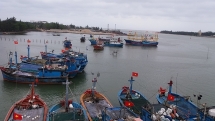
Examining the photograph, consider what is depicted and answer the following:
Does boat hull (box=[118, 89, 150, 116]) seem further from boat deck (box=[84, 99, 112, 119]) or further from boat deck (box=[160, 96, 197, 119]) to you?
boat deck (box=[160, 96, 197, 119])

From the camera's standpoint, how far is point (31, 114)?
15.0 meters

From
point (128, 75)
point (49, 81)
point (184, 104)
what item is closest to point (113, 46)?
point (128, 75)

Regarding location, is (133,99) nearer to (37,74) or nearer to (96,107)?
(96,107)

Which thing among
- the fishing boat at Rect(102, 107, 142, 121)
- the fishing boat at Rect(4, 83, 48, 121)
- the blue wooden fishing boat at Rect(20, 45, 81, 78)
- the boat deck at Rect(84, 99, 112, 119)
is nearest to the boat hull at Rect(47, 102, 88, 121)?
the fishing boat at Rect(4, 83, 48, 121)

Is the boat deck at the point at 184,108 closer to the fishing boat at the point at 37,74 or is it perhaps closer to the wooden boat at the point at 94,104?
the wooden boat at the point at 94,104

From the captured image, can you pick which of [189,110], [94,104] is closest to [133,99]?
[94,104]

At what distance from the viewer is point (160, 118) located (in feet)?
43.0

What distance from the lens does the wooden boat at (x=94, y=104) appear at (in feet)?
50.6

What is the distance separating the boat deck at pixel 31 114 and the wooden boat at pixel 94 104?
3.28 meters

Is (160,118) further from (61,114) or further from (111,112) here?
(61,114)

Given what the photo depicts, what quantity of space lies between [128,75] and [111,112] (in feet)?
67.0

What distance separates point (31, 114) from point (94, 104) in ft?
16.8

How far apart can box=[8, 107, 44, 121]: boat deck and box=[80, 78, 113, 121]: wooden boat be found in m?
3.28

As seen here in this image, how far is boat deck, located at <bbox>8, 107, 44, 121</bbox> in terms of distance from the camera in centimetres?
1433
